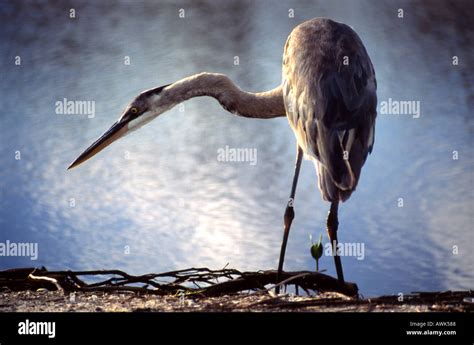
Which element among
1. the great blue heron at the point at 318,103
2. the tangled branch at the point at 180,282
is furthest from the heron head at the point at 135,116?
the tangled branch at the point at 180,282

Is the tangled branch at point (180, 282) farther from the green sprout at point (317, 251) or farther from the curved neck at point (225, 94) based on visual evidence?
the curved neck at point (225, 94)

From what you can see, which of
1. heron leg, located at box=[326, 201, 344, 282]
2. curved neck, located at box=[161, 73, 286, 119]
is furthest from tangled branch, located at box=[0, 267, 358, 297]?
curved neck, located at box=[161, 73, 286, 119]

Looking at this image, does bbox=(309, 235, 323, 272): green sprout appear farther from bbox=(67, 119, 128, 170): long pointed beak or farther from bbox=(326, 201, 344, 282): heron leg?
bbox=(67, 119, 128, 170): long pointed beak

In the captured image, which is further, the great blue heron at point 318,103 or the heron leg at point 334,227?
the heron leg at point 334,227

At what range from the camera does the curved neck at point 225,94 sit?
10.0ft

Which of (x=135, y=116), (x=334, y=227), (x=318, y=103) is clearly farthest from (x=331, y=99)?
(x=135, y=116)

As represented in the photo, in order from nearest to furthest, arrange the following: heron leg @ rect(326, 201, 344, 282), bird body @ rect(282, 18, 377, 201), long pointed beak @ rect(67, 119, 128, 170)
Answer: bird body @ rect(282, 18, 377, 201) → heron leg @ rect(326, 201, 344, 282) → long pointed beak @ rect(67, 119, 128, 170)

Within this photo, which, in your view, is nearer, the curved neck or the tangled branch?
the tangled branch

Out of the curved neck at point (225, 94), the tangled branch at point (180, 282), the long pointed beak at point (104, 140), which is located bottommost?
the tangled branch at point (180, 282)

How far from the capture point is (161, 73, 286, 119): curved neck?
3061 millimetres

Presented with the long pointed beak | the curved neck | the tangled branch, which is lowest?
the tangled branch

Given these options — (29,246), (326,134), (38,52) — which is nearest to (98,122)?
(38,52)

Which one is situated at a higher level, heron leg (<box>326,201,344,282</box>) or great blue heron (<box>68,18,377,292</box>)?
great blue heron (<box>68,18,377,292</box>)
